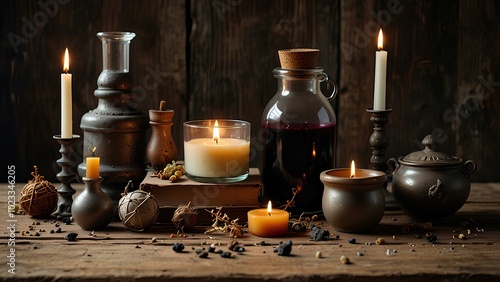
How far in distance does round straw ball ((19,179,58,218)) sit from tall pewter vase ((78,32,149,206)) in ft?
0.28

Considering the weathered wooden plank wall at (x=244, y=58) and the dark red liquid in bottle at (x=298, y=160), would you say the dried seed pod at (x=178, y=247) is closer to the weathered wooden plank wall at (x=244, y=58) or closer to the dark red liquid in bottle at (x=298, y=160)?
the dark red liquid in bottle at (x=298, y=160)

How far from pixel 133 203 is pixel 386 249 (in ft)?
1.67

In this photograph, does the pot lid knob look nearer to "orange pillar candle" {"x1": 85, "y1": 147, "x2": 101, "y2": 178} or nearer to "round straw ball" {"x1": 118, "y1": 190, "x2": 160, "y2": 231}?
"round straw ball" {"x1": 118, "y1": 190, "x2": 160, "y2": 231}

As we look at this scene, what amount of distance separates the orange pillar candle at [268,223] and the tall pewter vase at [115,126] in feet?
1.02

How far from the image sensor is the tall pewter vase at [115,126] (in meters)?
1.54

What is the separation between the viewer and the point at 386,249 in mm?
1332

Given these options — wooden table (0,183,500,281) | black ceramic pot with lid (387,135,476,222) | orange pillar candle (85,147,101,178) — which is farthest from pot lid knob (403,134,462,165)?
orange pillar candle (85,147,101,178)

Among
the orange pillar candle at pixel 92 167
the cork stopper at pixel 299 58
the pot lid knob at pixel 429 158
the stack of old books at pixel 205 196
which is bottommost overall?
the stack of old books at pixel 205 196

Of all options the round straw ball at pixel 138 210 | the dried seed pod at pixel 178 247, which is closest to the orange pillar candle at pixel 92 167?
the round straw ball at pixel 138 210

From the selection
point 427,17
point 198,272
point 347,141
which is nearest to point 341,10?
point 427,17

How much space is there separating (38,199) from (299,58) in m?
0.65

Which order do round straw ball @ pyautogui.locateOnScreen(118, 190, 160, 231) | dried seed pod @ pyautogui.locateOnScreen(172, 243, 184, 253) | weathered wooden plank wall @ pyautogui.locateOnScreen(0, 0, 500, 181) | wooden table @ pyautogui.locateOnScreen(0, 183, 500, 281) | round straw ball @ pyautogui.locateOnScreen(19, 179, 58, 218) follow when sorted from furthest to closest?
weathered wooden plank wall @ pyautogui.locateOnScreen(0, 0, 500, 181) → round straw ball @ pyautogui.locateOnScreen(19, 179, 58, 218) → round straw ball @ pyautogui.locateOnScreen(118, 190, 160, 231) → dried seed pod @ pyautogui.locateOnScreen(172, 243, 184, 253) → wooden table @ pyautogui.locateOnScreen(0, 183, 500, 281)

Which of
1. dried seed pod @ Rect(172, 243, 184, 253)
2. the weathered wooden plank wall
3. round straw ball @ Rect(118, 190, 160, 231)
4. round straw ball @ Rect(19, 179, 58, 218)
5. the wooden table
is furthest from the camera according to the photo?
the weathered wooden plank wall

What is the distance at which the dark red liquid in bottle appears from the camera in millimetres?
1534
